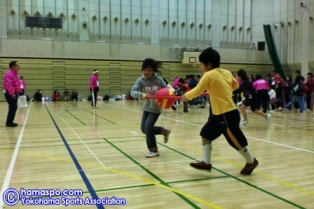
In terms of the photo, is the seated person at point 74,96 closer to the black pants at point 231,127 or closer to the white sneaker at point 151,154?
the white sneaker at point 151,154

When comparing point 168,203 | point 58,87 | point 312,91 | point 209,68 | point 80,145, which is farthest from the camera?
point 58,87

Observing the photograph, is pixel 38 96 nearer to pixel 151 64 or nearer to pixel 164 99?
pixel 151 64

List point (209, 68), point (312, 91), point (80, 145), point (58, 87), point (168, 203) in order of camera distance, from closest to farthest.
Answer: point (168, 203), point (209, 68), point (80, 145), point (312, 91), point (58, 87)

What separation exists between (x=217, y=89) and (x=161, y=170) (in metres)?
1.34

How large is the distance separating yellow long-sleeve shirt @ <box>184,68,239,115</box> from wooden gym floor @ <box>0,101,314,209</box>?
90cm

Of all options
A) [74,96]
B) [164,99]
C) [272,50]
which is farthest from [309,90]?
[74,96]

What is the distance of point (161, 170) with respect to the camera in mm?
4473

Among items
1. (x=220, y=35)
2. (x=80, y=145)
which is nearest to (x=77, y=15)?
(x=220, y=35)

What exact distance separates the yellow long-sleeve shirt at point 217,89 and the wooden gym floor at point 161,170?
0.90 metres

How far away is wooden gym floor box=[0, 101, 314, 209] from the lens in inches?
135

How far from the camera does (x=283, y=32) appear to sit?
25.5 metres

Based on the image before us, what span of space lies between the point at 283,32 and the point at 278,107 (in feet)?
38.4

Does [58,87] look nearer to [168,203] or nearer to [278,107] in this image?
[278,107]

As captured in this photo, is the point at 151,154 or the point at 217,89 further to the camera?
the point at 151,154
